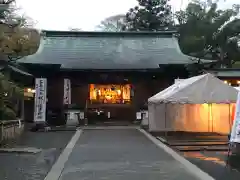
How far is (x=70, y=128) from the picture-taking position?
74.8ft

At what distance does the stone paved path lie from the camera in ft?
27.4

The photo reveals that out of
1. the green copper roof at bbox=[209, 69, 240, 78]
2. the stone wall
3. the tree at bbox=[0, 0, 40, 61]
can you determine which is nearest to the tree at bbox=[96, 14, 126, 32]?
the tree at bbox=[0, 0, 40, 61]

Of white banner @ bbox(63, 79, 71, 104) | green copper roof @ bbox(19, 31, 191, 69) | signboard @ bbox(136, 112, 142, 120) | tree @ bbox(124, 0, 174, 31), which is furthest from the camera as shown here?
tree @ bbox(124, 0, 174, 31)

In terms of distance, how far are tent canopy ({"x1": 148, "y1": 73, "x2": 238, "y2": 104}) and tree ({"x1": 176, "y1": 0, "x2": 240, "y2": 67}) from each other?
23.1m

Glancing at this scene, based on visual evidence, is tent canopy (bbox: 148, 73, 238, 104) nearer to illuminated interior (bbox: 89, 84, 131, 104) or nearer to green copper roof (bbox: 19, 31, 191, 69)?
green copper roof (bbox: 19, 31, 191, 69)

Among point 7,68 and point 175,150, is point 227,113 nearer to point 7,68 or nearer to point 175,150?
point 175,150

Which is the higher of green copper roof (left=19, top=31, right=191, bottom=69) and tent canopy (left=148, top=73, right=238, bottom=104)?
green copper roof (left=19, top=31, right=191, bottom=69)

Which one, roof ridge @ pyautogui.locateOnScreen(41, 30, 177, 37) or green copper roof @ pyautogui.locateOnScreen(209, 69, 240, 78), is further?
roof ridge @ pyautogui.locateOnScreen(41, 30, 177, 37)

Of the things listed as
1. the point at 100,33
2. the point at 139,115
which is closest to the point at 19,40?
the point at 100,33

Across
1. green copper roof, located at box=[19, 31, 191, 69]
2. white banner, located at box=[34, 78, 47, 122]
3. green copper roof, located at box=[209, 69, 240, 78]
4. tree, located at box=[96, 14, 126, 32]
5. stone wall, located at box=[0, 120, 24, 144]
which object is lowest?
stone wall, located at box=[0, 120, 24, 144]

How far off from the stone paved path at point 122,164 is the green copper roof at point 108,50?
496 inches

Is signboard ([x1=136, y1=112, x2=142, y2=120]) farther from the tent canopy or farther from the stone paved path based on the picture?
the stone paved path

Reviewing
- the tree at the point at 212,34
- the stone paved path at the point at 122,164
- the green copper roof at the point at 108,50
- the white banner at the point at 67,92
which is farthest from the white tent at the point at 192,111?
the tree at the point at 212,34

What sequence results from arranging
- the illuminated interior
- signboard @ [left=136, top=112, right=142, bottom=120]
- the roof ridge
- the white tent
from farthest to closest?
the roof ridge, the illuminated interior, signboard @ [left=136, top=112, right=142, bottom=120], the white tent
